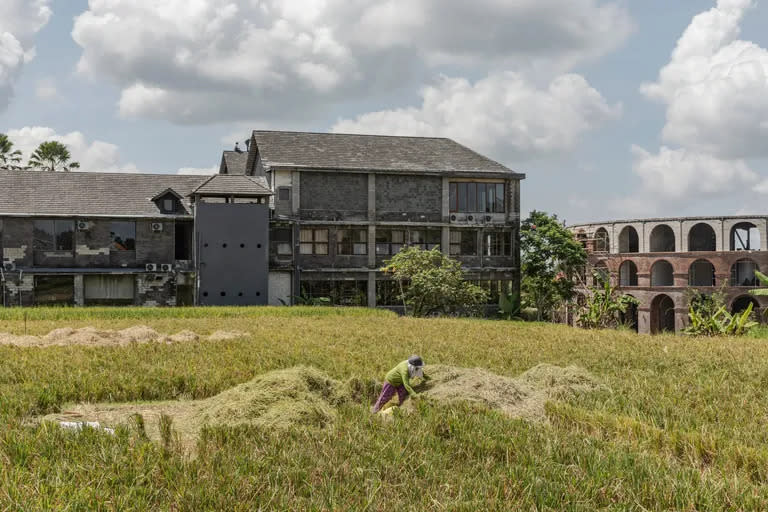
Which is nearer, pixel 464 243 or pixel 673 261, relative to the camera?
pixel 464 243

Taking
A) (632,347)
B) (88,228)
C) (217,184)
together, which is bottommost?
(632,347)

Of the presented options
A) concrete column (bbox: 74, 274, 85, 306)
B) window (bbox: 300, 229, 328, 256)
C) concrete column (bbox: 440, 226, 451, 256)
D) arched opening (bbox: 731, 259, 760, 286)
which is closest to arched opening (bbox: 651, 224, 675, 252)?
arched opening (bbox: 731, 259, 760, 286)

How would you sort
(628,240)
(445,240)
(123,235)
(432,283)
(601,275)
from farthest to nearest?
(628,240) → (601,275) → (445,240) → (123,235) → (432,283)

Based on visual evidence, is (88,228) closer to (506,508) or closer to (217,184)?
(217,184)

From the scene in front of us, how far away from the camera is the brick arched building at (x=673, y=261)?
4450 centimetres

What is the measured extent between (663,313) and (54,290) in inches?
1506

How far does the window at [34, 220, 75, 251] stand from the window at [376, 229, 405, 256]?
14935 mm

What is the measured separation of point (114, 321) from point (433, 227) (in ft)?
59.7

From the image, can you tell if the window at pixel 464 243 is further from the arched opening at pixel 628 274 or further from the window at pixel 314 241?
the arched opening at pixel 628 274

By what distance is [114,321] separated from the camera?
25.5m

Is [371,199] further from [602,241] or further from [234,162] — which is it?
[602,241]

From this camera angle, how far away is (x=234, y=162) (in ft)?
147

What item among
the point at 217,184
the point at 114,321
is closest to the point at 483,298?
the point at 217,184

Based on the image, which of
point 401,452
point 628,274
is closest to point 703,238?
point 628,274
